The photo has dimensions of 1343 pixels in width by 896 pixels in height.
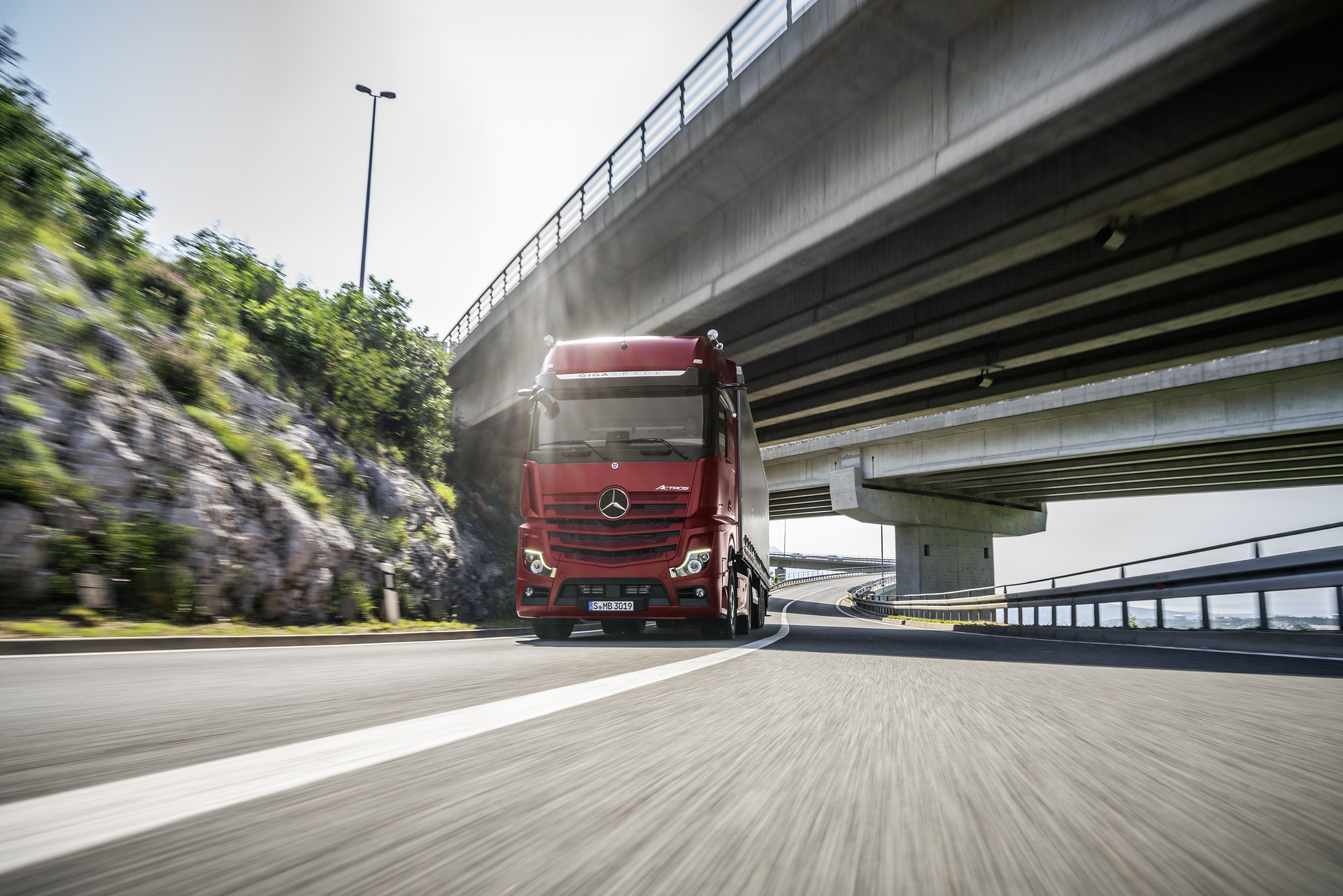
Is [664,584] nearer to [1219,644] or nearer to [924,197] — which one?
[924,197]

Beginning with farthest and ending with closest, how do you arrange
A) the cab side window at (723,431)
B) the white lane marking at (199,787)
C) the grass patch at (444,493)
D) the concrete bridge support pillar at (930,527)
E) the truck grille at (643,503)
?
the concrete bridge support pillar at (930,527), the grass patch at (444,493), the cab side window at (723,431), the truck grille at (643,503), the white lane marking at (199,787)

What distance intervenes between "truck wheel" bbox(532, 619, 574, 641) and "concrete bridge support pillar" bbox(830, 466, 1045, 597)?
27.8 meters

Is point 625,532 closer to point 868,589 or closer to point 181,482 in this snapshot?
point 181,482

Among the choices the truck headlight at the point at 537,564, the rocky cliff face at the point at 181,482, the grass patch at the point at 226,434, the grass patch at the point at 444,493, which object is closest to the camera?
the rocky cliff face at the point at 181,482

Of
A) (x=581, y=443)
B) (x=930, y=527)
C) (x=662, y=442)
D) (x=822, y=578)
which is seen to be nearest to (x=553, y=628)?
(x=581, y=443)

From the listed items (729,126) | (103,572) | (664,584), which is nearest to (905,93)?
(729,126)

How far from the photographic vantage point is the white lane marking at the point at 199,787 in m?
1.24

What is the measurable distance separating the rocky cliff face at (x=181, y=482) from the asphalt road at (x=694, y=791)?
6.62 meters

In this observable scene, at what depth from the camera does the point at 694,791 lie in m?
1.89

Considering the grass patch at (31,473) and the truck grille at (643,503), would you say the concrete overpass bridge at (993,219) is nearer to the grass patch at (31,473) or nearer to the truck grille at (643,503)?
the truck grille at (643,503)

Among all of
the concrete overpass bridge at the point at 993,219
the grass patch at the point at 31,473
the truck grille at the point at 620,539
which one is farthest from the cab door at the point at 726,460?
the grass patch at the point at 31,473

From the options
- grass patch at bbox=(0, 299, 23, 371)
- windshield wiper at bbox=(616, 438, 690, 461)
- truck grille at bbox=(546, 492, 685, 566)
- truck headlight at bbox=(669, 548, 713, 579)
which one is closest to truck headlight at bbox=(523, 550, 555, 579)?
truck grille at bbox=(546, 492, 685, 566)

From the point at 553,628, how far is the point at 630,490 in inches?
99.5

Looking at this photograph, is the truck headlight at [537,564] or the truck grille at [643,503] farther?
the truck headlight at [537,564]
